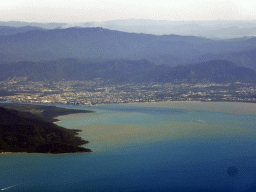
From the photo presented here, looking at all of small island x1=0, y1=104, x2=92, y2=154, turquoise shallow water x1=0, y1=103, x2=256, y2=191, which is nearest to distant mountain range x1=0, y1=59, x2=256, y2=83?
turquoise shallow water x1=0, y1=103, x2=256, y2=191

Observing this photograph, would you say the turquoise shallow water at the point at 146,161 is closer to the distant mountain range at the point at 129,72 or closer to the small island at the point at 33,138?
the small island at the point at 33,138

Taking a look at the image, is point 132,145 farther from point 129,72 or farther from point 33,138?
point 129,72

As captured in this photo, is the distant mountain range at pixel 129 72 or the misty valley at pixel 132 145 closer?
the misty valley at pixel 132 145

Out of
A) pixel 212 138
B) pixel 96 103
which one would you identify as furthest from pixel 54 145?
pixel 96 103

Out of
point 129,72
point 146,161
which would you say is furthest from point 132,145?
point 129,72

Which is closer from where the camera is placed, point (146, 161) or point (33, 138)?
point (146, 161)

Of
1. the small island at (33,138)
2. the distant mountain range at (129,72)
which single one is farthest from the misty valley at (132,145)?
the distant mountain range at (129,72)

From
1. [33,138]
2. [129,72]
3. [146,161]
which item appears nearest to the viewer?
[146,161]
